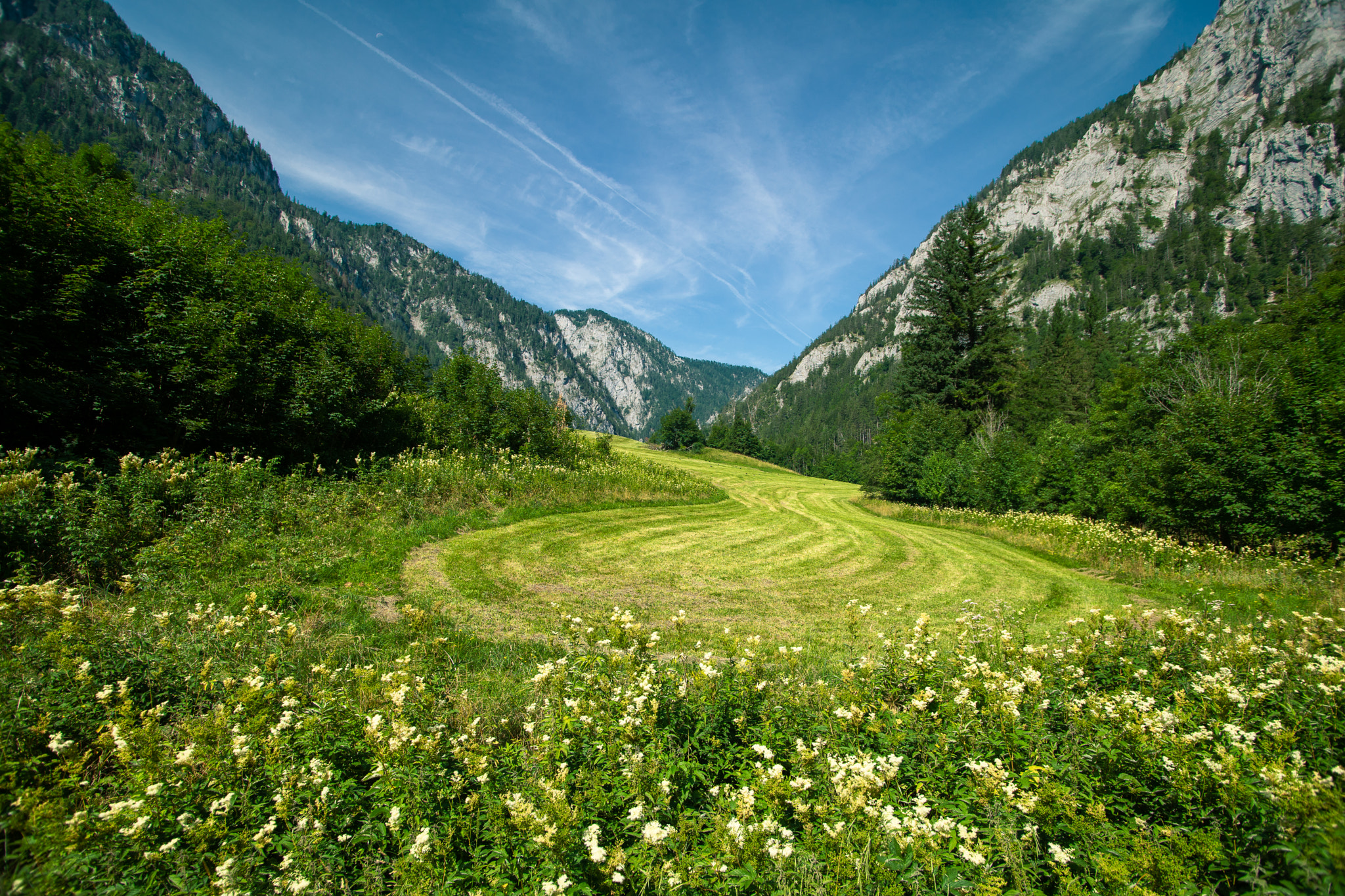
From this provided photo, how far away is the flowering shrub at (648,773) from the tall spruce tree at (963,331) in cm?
3064

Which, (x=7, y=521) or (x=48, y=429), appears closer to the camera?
(x=7, y=521)

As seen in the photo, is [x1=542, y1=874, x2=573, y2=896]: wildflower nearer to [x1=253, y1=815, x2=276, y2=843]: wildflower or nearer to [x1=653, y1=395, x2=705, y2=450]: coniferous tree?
[x1=253, y1=815, x2=276, y2=843]: wildflower

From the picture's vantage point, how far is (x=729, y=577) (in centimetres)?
1048

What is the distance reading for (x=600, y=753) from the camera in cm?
317

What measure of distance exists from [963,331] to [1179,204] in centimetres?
15192

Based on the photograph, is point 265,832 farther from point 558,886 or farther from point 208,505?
point 208,505

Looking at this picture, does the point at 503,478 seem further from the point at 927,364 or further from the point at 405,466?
the point at 927,364

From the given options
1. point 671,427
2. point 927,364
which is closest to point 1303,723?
point 927,364

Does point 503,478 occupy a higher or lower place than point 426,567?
higher

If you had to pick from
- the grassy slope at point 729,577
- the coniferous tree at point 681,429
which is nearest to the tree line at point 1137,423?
the grassy slope at point 729,577

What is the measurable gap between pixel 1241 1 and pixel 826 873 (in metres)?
225

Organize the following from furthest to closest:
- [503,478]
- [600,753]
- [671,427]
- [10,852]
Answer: [671,427], [503,478], [600,753], [10,852]

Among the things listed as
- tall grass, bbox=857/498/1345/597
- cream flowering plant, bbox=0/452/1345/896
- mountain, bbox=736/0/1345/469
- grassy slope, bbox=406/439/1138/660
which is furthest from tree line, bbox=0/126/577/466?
mountain, bbox=736/0/1345/469

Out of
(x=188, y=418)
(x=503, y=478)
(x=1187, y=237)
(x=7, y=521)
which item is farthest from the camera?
(x=1187, y=237)
